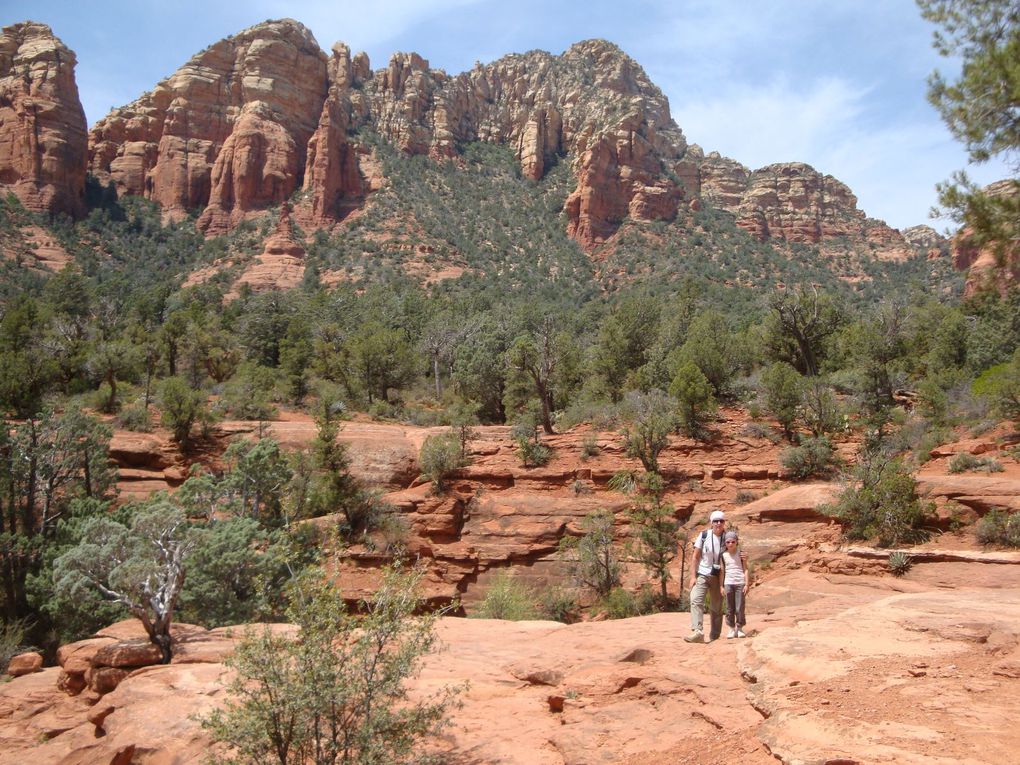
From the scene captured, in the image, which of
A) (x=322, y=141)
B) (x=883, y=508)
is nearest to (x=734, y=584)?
(x=883, y=508)

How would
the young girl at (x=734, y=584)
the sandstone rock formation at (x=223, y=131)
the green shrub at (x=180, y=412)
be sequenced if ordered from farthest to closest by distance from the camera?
the sandstone rock formation at (x=223, y=131) < the green shrub at (x=180, y=412) < the young girl at (x=734, y=584)

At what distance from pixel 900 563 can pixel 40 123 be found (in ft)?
287

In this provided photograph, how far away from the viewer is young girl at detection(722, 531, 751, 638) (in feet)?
24.6

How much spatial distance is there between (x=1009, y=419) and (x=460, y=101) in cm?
8621

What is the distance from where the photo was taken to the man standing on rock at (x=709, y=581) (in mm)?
7586

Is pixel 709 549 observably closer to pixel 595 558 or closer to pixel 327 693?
pixel 327 693

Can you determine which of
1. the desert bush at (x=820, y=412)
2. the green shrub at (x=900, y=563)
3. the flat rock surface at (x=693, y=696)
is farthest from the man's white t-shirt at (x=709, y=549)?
the desert bush at (x=820, y=412)

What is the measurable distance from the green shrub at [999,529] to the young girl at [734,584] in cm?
866

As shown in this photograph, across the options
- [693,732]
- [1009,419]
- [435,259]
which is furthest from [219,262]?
[693,732]

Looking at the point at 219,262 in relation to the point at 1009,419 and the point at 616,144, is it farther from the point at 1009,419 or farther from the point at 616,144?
the point at 1009,419

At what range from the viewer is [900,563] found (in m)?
12.7

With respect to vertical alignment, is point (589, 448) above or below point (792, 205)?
below

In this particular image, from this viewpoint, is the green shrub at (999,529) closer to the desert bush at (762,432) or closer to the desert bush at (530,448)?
the desert bush at (762,432)

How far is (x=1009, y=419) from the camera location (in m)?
18.8
